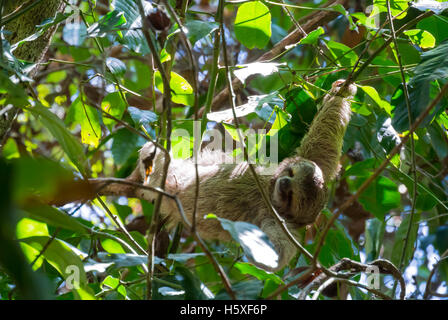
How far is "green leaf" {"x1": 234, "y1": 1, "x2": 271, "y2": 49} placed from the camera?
7.11ft

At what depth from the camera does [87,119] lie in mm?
2377

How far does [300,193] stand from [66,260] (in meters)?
1.37

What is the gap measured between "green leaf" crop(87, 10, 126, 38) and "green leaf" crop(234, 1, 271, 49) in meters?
0.71

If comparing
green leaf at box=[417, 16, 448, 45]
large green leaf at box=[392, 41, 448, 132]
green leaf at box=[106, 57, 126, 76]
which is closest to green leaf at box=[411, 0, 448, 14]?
large green leaf at box=[392, 41, 448, 132]

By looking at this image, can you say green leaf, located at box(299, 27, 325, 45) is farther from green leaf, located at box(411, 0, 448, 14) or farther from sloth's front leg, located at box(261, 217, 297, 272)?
sloth's front leg, located at box(261, 217, 297, 272)

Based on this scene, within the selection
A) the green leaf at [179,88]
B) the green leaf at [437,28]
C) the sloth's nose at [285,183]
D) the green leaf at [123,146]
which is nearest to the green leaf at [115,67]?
the green leaf at [179,88]

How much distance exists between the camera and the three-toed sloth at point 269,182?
96.3 inches

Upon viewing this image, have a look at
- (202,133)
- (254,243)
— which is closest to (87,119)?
(202,133)

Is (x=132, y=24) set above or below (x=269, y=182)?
above

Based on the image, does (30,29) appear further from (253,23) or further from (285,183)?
(285,183)

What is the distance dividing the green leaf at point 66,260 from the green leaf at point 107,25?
665mm

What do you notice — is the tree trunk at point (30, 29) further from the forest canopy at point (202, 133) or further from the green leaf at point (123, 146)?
the green leaf at point (123, 146)

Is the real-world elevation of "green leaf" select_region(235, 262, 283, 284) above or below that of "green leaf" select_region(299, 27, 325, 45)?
below

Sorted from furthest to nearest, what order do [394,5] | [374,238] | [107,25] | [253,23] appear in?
[374,238], [253,23], [394,5], [107,25]
